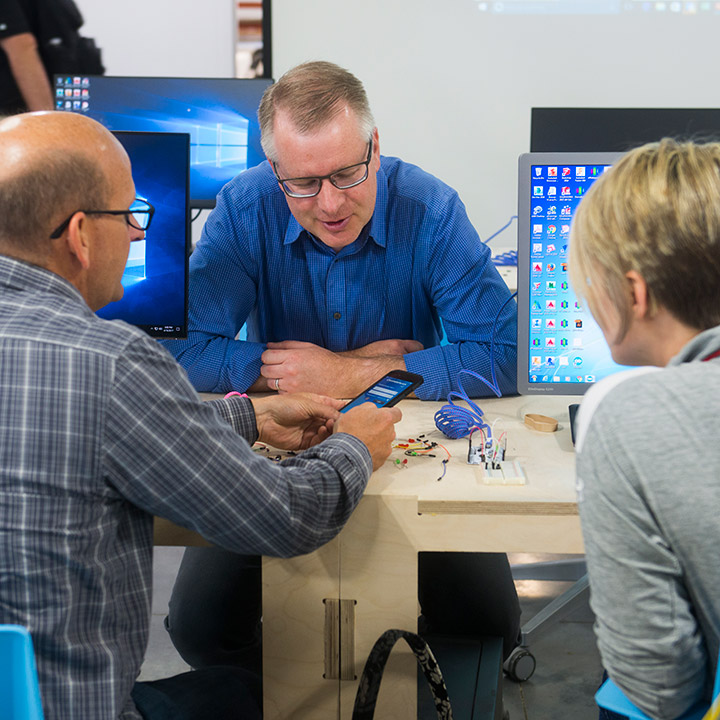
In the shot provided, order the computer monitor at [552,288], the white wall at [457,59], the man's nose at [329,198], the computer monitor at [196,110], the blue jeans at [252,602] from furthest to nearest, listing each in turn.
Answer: the white wall at [457,59], the computer monitor at [196,110], the man's nose at [329,198], the blue jeans at [252,602], the computer monitor at [552,288]

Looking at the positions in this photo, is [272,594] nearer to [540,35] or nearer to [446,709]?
[446,709]

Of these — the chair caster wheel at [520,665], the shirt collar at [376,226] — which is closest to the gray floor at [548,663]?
the chair caster wheel at [520,665]

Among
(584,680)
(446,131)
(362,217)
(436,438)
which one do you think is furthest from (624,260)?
(446,131)

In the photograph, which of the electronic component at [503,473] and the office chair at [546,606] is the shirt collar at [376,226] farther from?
the office chair at [546,606]

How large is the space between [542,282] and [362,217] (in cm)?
46

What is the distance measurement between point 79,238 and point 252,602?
869 millimetres

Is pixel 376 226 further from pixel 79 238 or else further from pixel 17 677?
pixel 17 677

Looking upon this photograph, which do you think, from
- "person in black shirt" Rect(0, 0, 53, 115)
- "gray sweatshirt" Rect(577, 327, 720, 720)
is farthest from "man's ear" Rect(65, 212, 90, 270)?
"person in black shirt" Rect(0, 0, 53, 115)

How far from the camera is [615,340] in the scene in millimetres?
889

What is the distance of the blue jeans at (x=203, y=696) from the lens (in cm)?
Answer: 105

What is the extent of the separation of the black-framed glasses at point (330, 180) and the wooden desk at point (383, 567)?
0.59 meters

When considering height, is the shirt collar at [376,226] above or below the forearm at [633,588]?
above

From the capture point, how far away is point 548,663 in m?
2.12

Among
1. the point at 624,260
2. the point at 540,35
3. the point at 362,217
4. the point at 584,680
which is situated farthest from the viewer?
the point at 540,35
